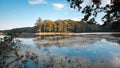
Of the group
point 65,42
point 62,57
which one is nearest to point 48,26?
point 65,42

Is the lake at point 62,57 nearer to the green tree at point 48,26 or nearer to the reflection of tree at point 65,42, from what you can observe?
the reflection of tree at point 65,42

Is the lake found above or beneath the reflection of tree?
above

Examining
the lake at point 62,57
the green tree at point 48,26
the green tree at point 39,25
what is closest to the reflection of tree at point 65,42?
the lake at point 62,57

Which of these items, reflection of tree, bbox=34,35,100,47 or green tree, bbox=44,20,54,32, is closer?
reflection of tree, bbox=34,35,100,47

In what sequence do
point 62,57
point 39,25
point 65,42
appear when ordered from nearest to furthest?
1. point 62,57
2. point 65,42
3. point 39,25

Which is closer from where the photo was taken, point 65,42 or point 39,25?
point 65,42

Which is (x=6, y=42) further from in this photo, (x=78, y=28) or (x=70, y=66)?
(x=78, y=28)

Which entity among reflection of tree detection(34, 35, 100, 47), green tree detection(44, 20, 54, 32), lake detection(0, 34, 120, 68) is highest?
green tree detection(44, 20, 54, 32)

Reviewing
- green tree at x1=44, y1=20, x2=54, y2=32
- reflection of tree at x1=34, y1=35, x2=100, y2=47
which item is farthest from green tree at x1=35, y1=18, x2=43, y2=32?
reflection of tree at x1=34, y1=35, x2=100, y2=47

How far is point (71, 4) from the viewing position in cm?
1085

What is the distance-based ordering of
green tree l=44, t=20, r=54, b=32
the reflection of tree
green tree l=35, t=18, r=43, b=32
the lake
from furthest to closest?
green tree l=35, t=18, r=43, b=32
green tree l=44, t=20, r=54, b=32
the reflection of tree
the lake

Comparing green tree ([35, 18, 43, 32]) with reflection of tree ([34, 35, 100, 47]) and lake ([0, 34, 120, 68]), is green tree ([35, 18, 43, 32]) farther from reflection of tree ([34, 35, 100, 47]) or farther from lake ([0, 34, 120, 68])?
lake ([0, 34, 120, 68])

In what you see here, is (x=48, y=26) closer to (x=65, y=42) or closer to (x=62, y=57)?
(x=65, y=42)

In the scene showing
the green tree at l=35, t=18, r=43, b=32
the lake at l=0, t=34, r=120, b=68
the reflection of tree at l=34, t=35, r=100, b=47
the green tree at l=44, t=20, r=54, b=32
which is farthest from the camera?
the green tree at l=35, t=18, r=43, b=32
